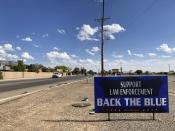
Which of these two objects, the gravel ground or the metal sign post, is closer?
the gravel ground

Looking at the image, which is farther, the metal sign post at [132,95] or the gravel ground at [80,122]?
the metal sign post at [132,95]

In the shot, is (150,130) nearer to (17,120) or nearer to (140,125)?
(140,125)

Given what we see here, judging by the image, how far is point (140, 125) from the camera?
8.46 m

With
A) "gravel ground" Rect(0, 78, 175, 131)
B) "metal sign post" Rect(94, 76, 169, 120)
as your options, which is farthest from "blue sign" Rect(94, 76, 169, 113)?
"gravel ground" Rect(0, 78, 175, 131)

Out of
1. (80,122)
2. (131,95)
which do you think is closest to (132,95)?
(131,95)

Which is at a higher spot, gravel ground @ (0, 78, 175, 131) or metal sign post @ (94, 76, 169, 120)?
metal sign post @ (94, 76, 169, 120)

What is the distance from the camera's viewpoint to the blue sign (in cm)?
945

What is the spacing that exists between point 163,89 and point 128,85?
110cm

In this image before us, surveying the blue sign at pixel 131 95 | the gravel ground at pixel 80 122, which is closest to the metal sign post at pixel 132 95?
the blue sign at pixel 131 95

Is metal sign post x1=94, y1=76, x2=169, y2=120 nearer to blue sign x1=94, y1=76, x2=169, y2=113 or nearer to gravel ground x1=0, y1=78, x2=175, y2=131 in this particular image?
blue sign x1=94, y1=76, x2=169, y2=113

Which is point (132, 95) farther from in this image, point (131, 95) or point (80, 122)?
point (80, 122)

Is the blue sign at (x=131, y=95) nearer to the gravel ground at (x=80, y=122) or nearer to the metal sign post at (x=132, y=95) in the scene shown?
the metal sign post at (x=132, y=95)

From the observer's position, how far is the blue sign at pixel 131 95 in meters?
9.45

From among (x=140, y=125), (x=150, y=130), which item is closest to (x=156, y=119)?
(x=140, y=125)
